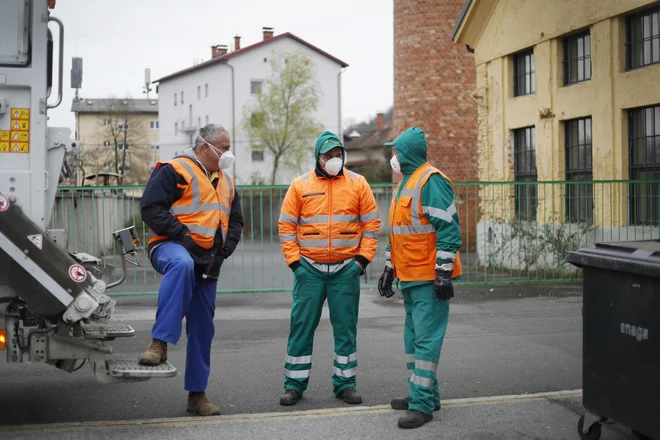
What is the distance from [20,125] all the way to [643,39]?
12183 mm

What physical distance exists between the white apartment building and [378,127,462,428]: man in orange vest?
51.4m

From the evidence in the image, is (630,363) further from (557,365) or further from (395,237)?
(557,365)

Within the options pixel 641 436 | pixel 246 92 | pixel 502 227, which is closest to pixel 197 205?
pixel 641 436

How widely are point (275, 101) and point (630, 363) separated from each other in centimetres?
5001

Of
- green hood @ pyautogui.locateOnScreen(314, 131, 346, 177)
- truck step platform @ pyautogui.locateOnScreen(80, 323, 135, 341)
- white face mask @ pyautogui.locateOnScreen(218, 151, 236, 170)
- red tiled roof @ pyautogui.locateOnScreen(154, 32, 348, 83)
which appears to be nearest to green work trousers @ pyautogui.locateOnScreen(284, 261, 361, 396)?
green hood @ pyautogui.locateOnScreen(314, 131, 346, 177)

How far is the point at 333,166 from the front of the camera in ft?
21.4

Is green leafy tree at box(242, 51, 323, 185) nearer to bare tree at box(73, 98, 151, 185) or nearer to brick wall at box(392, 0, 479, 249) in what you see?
bare tree at box(73, 98, 151, 185)

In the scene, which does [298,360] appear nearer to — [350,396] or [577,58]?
[350,396]

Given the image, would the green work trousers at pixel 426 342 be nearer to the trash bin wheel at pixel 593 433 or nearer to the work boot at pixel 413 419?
the work boot at pixel 413 419

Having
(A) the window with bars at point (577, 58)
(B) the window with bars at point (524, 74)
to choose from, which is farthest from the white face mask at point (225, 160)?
Answer: (B) the window with bars at point (524, 74)

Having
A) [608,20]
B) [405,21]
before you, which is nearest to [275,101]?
[405,21]

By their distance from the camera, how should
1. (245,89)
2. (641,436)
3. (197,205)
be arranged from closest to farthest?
(641,436)
(197,205)
(245,89)

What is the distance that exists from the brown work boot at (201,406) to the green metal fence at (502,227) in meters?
6.40

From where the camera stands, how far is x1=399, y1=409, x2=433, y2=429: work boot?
582cm
